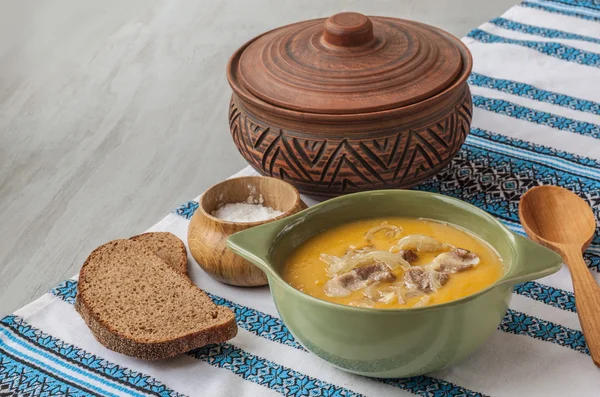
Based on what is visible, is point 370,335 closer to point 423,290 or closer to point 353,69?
point 423,290

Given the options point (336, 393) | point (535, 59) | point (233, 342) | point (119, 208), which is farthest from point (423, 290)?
point (535, 59)

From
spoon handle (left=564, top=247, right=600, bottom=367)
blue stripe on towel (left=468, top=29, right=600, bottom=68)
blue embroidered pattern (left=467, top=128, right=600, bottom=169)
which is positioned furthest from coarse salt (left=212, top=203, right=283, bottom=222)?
blue stripe on towel (left=468, top=29, right=600, bottom=68)

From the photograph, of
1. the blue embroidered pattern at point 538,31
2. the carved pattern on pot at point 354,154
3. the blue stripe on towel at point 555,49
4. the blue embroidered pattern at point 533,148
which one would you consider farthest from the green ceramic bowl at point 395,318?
the blue embroidered pattern at point 538,31

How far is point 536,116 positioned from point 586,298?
2.36 feet

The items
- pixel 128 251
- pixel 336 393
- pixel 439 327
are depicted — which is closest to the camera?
pixel 439 327

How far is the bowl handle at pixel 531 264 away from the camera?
1088 mm

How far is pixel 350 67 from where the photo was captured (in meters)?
1.47

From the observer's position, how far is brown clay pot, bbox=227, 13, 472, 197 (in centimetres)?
143

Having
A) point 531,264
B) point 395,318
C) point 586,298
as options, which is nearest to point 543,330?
point 586,298

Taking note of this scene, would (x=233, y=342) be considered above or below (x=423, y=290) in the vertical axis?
below

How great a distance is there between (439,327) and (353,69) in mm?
570

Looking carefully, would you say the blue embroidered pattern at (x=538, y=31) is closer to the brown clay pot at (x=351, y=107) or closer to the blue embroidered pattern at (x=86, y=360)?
the brown clay pot at (x=351, y=107)

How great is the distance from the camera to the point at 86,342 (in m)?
1.30

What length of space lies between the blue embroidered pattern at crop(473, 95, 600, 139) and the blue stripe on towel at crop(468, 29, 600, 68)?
0.95ft
